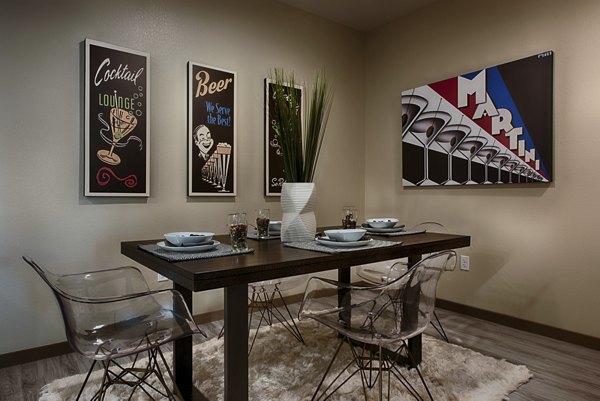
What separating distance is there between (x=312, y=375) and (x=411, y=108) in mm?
2425

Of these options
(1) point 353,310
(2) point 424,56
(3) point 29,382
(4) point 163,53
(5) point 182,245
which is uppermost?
(2) point 424,56

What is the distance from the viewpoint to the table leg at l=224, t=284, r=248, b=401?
1409 mm

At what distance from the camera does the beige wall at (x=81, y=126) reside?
222 cm

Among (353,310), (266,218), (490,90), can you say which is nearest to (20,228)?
(266,218)

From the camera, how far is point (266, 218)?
6.75ft

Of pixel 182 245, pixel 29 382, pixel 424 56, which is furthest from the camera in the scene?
pixel 424 56

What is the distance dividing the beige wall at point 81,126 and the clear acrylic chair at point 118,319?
792 mm

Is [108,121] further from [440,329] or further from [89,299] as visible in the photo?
[440,329]

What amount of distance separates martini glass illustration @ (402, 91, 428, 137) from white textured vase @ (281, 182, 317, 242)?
1.89 m

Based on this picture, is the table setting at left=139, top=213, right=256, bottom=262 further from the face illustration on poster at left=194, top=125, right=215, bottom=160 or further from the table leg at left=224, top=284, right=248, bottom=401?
the face illustration on poster at left=194, top=125, right=215, bottom=160

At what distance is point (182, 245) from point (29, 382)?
122cm

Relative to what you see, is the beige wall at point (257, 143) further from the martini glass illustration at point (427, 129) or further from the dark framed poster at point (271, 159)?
the martini glass illustration at point (427, 129)

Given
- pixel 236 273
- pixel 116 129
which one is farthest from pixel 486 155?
pixel 116 129

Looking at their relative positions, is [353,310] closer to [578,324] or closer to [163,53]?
[578,324]
